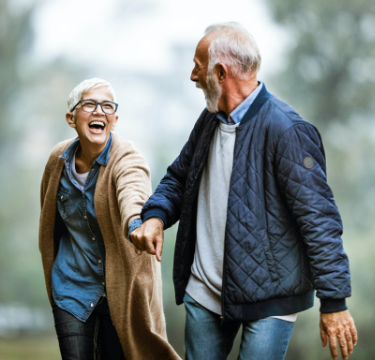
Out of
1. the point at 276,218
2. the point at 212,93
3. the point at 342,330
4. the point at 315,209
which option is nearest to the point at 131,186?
the point at 212,93

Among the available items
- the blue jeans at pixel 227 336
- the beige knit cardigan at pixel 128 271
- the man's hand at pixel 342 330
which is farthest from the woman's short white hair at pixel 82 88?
the man's hand at pixel 342 330

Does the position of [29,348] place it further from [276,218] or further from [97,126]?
[276,218]

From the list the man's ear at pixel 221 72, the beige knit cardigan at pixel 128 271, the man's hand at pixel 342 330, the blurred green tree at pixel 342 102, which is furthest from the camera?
the blurred green tree at pixel 342 102

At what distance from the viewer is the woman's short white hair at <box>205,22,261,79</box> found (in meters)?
1.66

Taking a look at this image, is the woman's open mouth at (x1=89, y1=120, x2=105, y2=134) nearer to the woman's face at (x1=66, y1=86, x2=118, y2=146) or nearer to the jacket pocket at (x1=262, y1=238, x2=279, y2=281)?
the woman's face at (x1=66, y1=86, x2=118, y2=146)

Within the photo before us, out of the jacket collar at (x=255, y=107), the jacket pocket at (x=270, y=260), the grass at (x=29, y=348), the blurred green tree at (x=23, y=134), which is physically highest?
the blurred green tree at (x=23, y=134)

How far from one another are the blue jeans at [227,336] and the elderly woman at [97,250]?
1.09ft

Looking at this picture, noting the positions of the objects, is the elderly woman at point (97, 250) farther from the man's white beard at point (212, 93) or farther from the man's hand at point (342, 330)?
the man's hand at point (342, 330)

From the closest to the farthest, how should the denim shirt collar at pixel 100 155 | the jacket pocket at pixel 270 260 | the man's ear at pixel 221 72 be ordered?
the jacket pocket at pixel 270 260, the man's ear at pixel 221 72, the denim shirt collar at pixel 100 155

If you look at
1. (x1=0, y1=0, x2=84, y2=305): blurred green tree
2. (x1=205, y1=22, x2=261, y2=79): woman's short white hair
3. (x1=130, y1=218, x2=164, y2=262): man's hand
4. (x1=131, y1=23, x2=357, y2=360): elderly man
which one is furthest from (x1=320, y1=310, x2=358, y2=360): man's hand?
(x1=0, y1=0, x2=84, y2=305): blurred green tree

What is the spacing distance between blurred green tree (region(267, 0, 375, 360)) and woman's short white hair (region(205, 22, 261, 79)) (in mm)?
6001

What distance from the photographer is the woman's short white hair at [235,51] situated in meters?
1.66

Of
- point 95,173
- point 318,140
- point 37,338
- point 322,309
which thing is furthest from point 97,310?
point 37,338

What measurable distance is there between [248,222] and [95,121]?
0.89 meters
